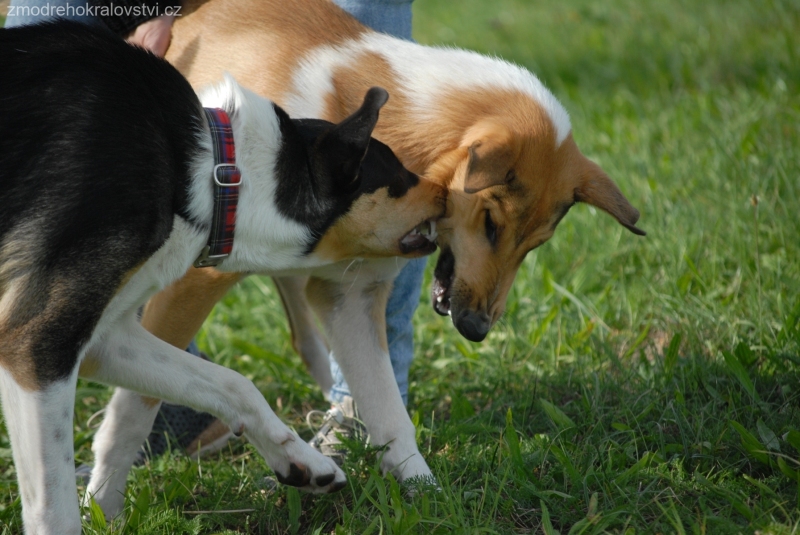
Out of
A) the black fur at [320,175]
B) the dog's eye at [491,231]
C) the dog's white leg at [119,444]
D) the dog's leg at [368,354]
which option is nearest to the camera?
the black fur at [320,175]

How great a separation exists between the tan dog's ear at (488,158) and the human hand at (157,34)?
4.73 feet

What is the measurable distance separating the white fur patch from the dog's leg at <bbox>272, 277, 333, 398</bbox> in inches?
46.3

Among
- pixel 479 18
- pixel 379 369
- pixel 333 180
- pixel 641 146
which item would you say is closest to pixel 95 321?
pixel 333 180

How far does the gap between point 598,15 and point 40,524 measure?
8.57m

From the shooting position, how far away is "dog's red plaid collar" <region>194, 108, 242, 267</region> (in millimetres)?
2750

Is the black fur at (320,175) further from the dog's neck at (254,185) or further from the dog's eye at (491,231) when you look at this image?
the dog's eye at (491,231)

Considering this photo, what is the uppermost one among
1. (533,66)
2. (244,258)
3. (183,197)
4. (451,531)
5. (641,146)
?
(183,197)

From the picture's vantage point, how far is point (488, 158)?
306cm

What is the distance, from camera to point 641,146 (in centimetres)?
595

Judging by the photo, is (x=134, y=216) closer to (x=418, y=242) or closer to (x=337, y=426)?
(x=418, y=242)

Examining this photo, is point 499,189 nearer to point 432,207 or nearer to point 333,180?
point 432,207

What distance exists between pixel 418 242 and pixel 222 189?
31.2 inches

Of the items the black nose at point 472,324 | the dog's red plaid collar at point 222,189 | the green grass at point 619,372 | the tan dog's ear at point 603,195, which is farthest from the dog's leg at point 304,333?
the tan dog's ear at point 603,195

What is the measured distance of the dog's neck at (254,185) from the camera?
111 inches
